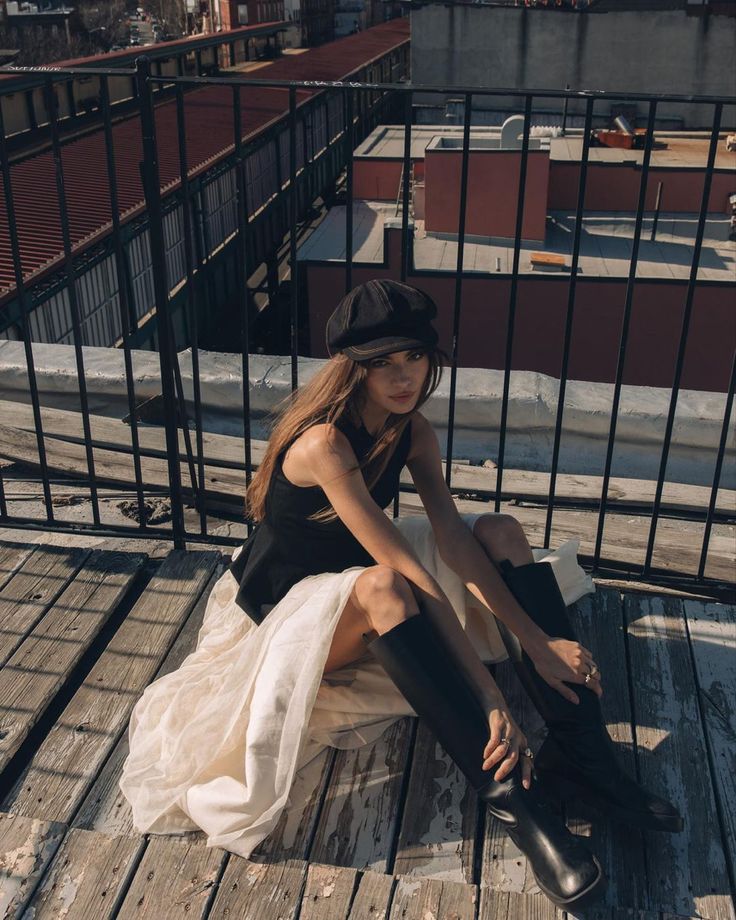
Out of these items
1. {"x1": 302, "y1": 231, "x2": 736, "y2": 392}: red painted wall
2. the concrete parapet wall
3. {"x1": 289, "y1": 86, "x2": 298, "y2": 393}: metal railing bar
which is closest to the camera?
{"x1": 289, "y1": 86, "x2": 298, "y2": 393}: metal railing bar

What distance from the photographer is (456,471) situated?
179 inches

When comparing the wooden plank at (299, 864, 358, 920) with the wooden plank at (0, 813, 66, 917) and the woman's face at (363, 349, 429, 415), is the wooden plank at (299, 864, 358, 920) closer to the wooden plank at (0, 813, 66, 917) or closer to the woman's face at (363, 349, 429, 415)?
the wooden plank at (0, 813, 66, 917)

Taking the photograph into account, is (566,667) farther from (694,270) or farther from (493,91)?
(493,91)

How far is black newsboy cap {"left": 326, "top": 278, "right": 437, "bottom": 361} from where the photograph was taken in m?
2.22

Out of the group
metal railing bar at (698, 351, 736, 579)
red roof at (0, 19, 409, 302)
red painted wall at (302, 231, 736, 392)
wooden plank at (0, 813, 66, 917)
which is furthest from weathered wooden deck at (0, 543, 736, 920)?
red painted wall at (302, 231, 736, 392)

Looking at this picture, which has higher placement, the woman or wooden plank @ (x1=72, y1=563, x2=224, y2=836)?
the woman

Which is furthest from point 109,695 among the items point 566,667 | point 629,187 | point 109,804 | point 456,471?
point 629,187

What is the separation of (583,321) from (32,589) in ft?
42.1

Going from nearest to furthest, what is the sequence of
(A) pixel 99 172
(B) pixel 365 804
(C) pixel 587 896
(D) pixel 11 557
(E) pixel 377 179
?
(C) pixel 587 896 < (B) pixel 365 804 < (D) pixel 11 557 < (A) pixel 99 172 < (E) pixel 377 179

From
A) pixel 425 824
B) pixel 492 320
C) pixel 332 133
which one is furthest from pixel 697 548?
pixel 332 133

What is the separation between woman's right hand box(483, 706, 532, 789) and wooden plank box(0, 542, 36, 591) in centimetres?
185

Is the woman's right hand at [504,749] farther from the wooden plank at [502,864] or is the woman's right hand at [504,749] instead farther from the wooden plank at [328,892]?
the wooden plank at [328,892]

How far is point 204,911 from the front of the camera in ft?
6.42

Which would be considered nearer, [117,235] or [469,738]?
[469,738]
